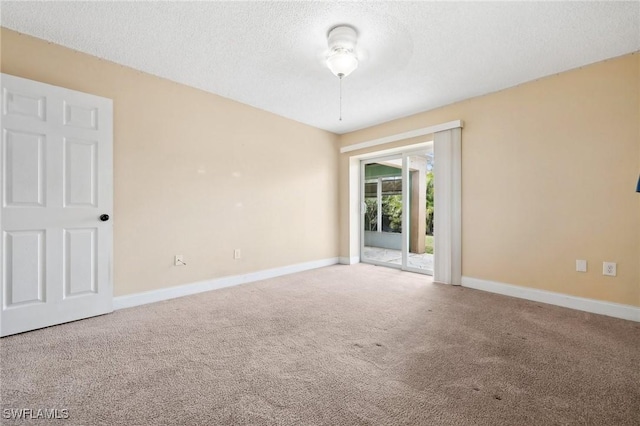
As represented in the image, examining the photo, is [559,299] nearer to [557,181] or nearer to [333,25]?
[557,181]

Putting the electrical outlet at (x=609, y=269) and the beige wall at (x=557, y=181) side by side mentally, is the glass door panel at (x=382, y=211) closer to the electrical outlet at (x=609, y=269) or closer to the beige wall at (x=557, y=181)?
the beige wall at (x=557, y=181)

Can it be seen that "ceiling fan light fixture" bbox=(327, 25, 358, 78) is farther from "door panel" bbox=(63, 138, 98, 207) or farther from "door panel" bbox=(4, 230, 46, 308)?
"door panel" bbox=(4, 230, 46, 308)

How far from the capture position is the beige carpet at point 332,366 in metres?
1.40

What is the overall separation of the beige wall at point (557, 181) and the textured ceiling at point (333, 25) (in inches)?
10.7

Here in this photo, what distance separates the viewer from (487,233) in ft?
11.7

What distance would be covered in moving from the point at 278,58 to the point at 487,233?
3.27m

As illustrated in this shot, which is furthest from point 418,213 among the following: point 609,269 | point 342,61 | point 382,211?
point 342,61

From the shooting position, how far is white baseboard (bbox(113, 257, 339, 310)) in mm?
2932

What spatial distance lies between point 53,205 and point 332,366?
2753 millimetres

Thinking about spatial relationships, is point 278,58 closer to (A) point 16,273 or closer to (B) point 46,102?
(B) point 46,102

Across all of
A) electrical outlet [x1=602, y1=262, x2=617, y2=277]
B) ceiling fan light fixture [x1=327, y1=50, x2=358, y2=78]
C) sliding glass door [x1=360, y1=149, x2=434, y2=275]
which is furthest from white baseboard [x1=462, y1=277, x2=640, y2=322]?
ceiling fan light fixture [x1=327, y1=50, x2=358, y2=78]

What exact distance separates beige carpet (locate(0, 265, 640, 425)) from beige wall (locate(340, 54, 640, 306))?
0.53 m

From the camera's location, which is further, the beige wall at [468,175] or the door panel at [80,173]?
the beige wall at [468,175]

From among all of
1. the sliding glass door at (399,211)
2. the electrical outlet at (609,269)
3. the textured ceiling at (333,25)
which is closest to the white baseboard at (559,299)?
the electrical outlet at (609,269)
